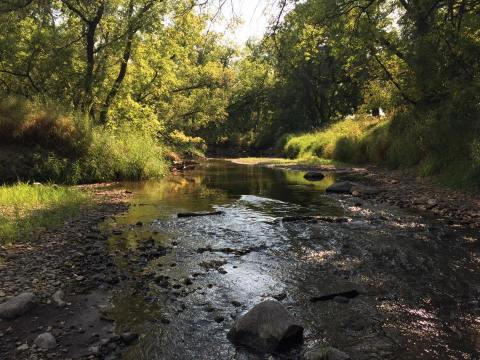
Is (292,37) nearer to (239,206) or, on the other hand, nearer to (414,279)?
(239,206)

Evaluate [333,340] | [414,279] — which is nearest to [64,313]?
[333,340]

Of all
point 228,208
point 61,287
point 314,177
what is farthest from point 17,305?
point 314,177

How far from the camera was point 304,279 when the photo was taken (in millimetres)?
6969

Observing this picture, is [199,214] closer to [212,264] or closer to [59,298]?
[212,264]

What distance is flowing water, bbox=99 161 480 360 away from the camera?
4988mm

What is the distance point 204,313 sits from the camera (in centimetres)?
572

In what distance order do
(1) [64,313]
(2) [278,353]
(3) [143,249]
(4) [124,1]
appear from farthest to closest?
(4) [124,1] → (3) [143,249] → (1) [64,313] → (2) [278,353]

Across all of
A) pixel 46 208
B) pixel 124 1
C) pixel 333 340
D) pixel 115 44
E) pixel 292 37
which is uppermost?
pixel 124 1

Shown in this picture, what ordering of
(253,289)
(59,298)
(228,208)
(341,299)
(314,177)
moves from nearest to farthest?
(59,298) → (341,299) → (253,289) → (228,208) → (314,177)

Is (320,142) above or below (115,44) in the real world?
below

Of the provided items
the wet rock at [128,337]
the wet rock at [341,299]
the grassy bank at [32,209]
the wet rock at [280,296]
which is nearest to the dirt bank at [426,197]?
the wet rock at [341,299]

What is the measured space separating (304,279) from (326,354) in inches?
98.8

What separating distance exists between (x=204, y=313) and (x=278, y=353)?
1.36 metres

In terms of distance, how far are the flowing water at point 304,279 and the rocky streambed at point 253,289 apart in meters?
0.02
